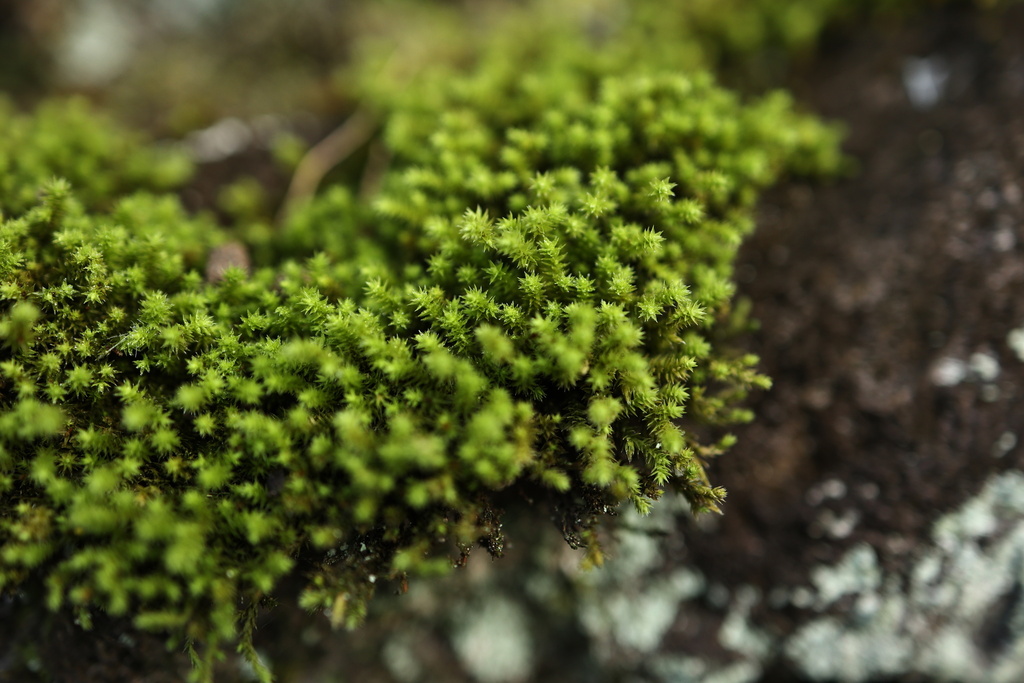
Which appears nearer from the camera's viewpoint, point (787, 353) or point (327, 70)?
point (787, 353)

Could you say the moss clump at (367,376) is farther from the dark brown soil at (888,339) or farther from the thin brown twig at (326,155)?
the thin brown twig at (326,155)

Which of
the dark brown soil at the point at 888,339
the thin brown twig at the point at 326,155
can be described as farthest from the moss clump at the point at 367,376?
the thin brown twig at the point at 326,155

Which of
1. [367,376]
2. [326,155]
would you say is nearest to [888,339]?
[367,376]

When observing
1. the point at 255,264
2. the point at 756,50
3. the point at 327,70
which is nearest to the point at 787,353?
the point at 756,50

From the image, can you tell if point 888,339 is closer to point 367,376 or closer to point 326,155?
point 367,376

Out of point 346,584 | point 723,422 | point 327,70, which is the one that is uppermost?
point 327,70

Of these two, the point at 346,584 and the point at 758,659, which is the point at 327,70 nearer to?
the point at 346,584
